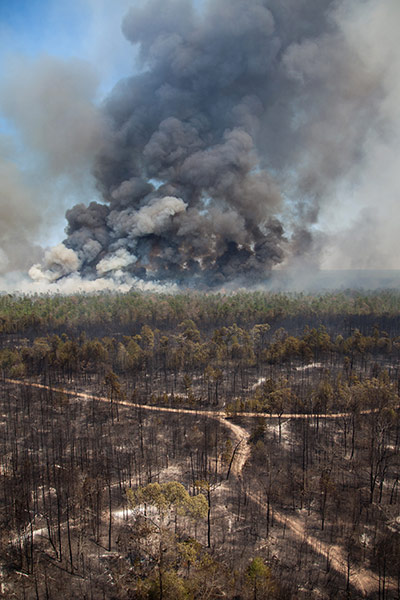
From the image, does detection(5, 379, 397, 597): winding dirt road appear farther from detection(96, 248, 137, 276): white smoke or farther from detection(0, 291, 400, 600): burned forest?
detection(96, 248, 137, 276): white smoke

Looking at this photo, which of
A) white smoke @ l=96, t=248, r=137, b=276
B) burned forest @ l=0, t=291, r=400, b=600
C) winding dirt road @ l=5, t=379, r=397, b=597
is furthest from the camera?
white smoke @ l=96, t=248, r=137, b=276

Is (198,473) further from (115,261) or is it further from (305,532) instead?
(115,261)

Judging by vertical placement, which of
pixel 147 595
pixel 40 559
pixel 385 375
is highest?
pixel 385 375

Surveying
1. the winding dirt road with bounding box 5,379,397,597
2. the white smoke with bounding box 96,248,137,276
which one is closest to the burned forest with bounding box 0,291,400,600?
the winding dirt road with bounding box 5,379,397,597

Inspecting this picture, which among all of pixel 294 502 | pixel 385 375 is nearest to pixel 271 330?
pixel 385 375

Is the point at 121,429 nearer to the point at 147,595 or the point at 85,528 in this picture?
the point at 85,528

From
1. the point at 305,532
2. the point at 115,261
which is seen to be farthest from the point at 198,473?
the point at 115,261

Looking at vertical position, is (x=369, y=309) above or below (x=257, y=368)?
above

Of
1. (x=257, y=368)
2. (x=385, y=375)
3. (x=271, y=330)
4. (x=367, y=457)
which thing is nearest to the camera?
(x=367, y=457)

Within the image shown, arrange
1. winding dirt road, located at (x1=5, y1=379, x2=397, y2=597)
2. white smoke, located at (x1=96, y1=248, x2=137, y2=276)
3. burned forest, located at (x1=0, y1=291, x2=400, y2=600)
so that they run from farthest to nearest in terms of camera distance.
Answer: white smoke, located at (x1=96, y1=248, x2=137, y2=276)
winding dirt road, located at (x1=5, y1=379, x2=397, y2=597)
burned forest, located at (x1=0, y1=291, x2=400, y2=600)
